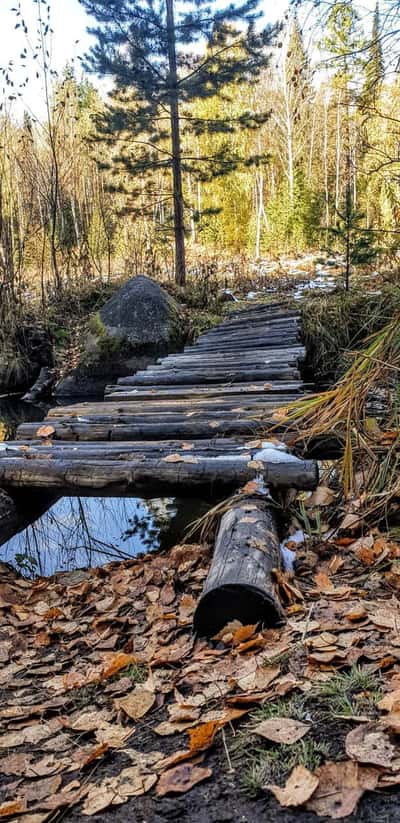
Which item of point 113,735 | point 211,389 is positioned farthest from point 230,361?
point 113,735

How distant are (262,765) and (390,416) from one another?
7.40 ft

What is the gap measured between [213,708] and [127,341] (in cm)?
730

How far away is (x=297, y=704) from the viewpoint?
1.26 m

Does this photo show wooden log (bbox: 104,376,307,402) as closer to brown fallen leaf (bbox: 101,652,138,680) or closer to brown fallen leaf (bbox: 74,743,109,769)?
brown fallen leaf (bbox: 101,652,138,680)

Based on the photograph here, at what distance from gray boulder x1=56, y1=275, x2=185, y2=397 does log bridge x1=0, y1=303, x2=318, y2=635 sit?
347 centimetres

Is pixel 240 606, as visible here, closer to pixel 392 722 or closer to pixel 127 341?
pixel 392 722

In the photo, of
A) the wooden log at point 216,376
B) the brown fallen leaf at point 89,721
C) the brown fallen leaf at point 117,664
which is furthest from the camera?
the wooden log at point 216,376

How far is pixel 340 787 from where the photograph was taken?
38.9 inches

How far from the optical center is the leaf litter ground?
104 cm

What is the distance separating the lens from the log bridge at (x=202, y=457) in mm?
1816

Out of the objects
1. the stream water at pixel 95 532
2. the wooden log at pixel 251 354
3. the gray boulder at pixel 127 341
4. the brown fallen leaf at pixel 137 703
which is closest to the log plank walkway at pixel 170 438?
the wooden log at pixel 251 354

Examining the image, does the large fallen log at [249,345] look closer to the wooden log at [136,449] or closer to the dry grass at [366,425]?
the dry grass at [366,425]

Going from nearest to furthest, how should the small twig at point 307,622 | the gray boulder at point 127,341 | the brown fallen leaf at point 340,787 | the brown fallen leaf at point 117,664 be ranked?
the brown fallen leaf at point 340,787, the small twig at point 307,622, the brown fallen leaf at point 117,664, the gray boulder at point 127,341

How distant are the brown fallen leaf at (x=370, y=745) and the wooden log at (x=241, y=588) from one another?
0.59 meters
